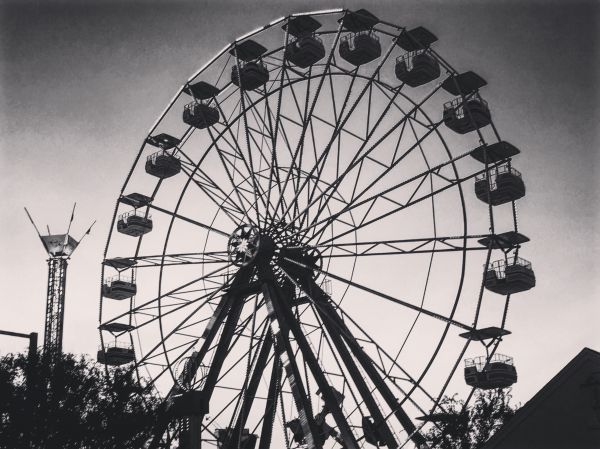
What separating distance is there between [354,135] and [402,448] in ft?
29.1

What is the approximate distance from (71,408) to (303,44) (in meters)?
11.4

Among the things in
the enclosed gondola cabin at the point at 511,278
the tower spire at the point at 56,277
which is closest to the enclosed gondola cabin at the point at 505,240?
the enclosed gondola cabin at the point at 511,278

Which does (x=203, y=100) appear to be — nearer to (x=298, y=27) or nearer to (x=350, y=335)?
(x=298, y=27)

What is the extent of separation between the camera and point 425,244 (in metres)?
21.8

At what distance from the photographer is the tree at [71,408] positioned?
19516mm

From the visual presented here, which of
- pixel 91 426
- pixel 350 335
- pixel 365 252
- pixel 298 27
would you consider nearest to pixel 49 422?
pixel 91 426

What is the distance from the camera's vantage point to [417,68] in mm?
23109

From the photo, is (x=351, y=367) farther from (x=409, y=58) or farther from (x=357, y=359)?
(x=409, y=58)

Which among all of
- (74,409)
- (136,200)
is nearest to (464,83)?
(136,200)

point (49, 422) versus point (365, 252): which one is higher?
point (365, 252)

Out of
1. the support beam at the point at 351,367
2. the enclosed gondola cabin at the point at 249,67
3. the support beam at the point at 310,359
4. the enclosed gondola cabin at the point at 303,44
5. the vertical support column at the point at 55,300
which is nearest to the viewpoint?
the support beam at the point at 310,359

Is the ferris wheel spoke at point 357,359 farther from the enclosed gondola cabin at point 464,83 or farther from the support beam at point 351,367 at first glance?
the enclosed gondola cabin at point 464,83

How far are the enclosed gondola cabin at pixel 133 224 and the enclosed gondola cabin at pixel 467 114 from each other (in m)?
9.97

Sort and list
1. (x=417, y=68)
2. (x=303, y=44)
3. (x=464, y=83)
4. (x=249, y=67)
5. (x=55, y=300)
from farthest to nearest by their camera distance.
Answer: (x=55, y=300)
(x=249, y=67)
(x=303, y=44)
(x=417, y=68)
(x=464, y=83)
